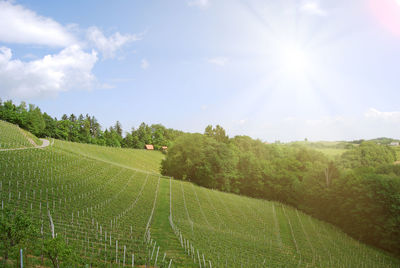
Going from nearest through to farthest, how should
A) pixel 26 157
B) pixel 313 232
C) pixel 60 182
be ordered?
pixel 60 182 < pixel 26 157 < pixel 313 232

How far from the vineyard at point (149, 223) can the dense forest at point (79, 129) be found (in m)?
51.0

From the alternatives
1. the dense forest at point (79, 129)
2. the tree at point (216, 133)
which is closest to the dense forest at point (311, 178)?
the tree at point (216, 133)

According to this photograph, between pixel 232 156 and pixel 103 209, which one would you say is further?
pixel 232 156

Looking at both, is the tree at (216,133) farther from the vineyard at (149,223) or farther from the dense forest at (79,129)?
the dense forest at (79,129)

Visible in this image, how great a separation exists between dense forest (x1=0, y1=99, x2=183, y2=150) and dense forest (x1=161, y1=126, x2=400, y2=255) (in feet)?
187

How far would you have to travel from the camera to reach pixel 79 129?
118 metres

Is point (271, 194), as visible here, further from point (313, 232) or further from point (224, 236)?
point (224, 236)

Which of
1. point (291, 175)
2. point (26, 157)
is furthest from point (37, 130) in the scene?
point (291, 175)

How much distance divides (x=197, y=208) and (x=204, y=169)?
79.2 ft

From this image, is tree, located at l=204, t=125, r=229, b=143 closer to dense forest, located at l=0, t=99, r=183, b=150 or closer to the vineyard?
the vineyard

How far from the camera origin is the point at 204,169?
209 ft

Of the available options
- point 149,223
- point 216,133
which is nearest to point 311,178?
point 216,133

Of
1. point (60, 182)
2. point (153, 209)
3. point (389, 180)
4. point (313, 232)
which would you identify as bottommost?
point (313, 232)

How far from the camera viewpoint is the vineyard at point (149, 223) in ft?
56.3
